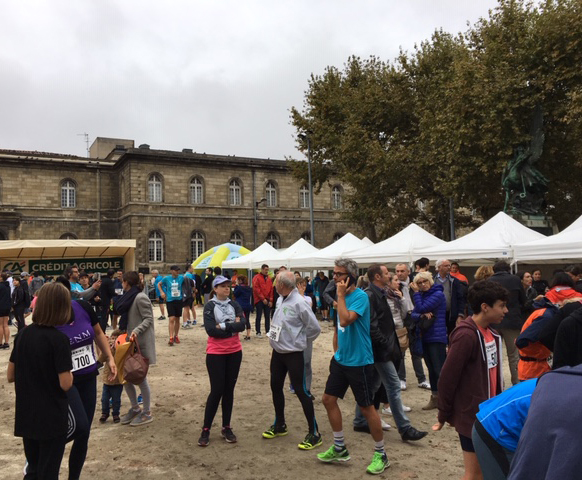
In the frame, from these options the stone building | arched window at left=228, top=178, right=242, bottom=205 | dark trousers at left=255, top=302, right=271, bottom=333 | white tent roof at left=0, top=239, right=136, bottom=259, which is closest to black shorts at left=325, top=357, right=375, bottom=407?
dark trousers at left=255, top=302, right=271, bottom=333

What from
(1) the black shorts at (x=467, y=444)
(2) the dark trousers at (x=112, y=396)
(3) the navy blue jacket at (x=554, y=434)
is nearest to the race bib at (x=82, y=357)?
(2) the dark trousers at (x=112, y=396)

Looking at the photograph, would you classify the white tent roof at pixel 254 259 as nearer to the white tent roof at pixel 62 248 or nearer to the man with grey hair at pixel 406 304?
the white tent roof at pixel 62 248

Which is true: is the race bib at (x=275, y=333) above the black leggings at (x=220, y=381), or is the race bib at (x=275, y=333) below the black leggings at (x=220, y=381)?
above

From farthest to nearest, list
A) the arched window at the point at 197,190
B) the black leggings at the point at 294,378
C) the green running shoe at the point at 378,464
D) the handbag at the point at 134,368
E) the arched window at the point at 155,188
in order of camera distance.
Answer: the arched window at the point at 197,190
the arched window at the point at 155,188
the handbag at the point at 134,368
the black leggings at the point at 294,378
the green running shoe at the point at 378,464

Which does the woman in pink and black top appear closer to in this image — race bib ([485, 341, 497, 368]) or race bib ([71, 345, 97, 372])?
race bib ([71, 345, 97, 372])

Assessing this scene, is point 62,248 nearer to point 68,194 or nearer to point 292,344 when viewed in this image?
point 68,194

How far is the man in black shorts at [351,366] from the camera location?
4562mm

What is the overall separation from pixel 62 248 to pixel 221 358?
20.6 metres

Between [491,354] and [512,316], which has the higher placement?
[491,354]

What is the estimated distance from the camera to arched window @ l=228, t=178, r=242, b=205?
38938 mm

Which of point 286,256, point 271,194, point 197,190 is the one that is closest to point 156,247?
point 197,190

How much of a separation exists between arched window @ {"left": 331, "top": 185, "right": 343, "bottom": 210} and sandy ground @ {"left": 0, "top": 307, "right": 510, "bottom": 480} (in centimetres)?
3445

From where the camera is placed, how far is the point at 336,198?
4200 cm

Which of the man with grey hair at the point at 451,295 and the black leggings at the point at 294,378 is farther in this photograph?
the man with grey hair at the point at 451,295
